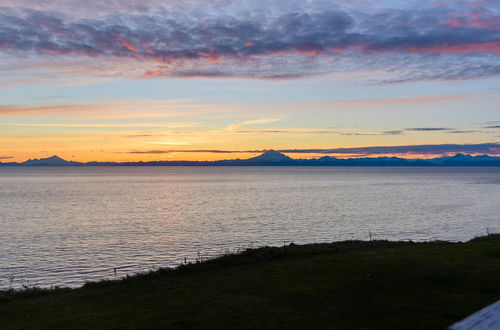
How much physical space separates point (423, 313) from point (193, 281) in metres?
15.7

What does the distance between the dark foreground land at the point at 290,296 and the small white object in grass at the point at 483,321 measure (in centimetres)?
1261

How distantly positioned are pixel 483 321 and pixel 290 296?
17795 millimetres

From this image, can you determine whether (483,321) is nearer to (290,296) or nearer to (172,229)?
(290,296)

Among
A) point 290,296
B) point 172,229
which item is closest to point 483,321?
point 290,296

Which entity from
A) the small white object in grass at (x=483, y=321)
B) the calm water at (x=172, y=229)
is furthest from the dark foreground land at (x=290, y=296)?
the calm water at (x=172, y=229)

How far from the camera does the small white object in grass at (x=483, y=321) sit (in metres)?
6.80

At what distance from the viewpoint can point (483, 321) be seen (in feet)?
23.0

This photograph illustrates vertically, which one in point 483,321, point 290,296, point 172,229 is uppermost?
point 483,321

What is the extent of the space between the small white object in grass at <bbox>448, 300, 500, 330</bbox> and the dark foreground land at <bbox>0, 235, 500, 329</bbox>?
1261cm

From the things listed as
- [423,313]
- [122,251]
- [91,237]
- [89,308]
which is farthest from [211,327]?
[91,237]

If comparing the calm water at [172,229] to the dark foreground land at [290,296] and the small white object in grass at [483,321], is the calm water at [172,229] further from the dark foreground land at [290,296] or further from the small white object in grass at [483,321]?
the small white object in grass at [483,321]

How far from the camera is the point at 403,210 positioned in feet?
343

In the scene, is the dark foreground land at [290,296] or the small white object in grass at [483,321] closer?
the small white object in grass at [483,321]

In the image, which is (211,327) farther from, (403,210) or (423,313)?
(403,210)
